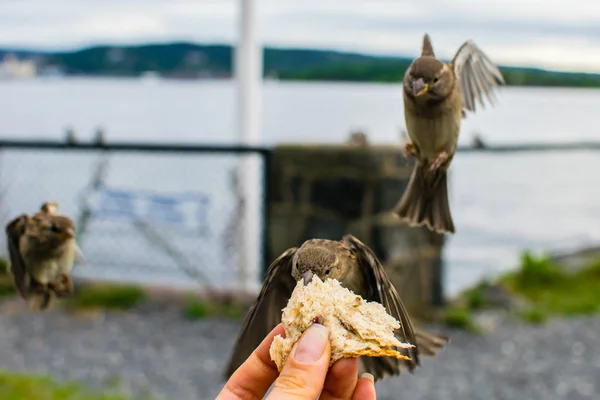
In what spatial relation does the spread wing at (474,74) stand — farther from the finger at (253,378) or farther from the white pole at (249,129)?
the white pole at (249,129)

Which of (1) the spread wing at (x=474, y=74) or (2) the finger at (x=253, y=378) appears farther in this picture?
(2) the finger at (x=253, y=378)

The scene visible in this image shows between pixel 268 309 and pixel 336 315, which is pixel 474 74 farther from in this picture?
pixel 268 309

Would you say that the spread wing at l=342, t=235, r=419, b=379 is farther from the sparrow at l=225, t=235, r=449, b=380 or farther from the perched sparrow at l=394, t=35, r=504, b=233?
the perched sparrow at l=394, t=35, r=504, b=233

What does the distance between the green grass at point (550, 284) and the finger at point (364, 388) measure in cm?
431

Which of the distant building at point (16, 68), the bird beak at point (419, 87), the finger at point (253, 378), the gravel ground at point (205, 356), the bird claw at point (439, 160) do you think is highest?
the distant building at point (16, 68)

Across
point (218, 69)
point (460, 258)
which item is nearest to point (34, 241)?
point (218, 69)

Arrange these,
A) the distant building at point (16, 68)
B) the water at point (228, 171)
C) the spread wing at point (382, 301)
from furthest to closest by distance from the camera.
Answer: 1. the water at point (228, 171)
2. the distant building at point (16, 68)
3. the spread wing at point (382, 301)

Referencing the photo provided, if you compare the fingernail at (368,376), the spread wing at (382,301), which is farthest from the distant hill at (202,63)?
the fingernail at (368,376)

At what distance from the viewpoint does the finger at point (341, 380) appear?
3.76 feet

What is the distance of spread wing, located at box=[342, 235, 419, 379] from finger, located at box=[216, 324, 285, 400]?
18cm

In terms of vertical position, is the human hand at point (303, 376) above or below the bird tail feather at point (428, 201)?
below

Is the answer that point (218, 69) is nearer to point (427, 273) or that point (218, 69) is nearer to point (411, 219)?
point (411, 219)

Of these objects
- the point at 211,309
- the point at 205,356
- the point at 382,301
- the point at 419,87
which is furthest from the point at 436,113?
the point at 211,309

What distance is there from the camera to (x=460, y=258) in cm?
548
